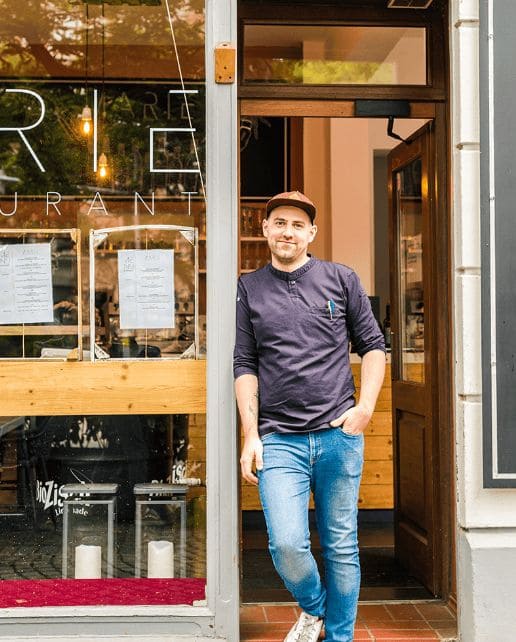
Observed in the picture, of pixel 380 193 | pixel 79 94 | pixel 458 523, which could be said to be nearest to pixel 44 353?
pixel 79 94

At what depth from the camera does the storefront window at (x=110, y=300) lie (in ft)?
14.3

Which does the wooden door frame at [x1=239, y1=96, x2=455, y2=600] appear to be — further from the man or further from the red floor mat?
the red floor mat

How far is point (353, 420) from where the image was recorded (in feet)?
12.0

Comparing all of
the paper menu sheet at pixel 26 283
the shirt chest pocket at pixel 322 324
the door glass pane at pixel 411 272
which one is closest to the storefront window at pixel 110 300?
the paper menu sheet at pixel 26 283

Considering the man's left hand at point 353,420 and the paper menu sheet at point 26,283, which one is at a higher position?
the paper menu sheet at point 26,283

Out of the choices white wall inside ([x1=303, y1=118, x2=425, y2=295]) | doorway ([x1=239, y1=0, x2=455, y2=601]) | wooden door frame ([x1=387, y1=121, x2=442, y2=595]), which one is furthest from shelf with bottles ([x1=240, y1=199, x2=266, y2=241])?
wooden door frame ([x1=387, y1=121, x2=442, y2=595])

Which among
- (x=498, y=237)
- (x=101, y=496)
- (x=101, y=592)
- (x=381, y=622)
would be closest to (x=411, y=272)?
(x=498, y=237)

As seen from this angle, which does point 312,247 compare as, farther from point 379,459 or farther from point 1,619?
point 1,619

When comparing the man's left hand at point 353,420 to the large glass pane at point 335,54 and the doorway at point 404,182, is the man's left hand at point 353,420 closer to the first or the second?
the doorway at point 404,182

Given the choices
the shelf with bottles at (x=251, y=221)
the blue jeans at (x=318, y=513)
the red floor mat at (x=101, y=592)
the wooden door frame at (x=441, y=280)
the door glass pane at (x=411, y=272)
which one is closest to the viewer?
the blue jeans at (x=318, y=513)

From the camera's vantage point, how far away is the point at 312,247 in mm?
8195

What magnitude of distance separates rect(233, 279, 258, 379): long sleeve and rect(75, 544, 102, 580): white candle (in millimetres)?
1291

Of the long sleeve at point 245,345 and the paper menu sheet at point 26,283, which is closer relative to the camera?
the long sleeve at point 245,345

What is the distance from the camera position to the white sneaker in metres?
3.75
